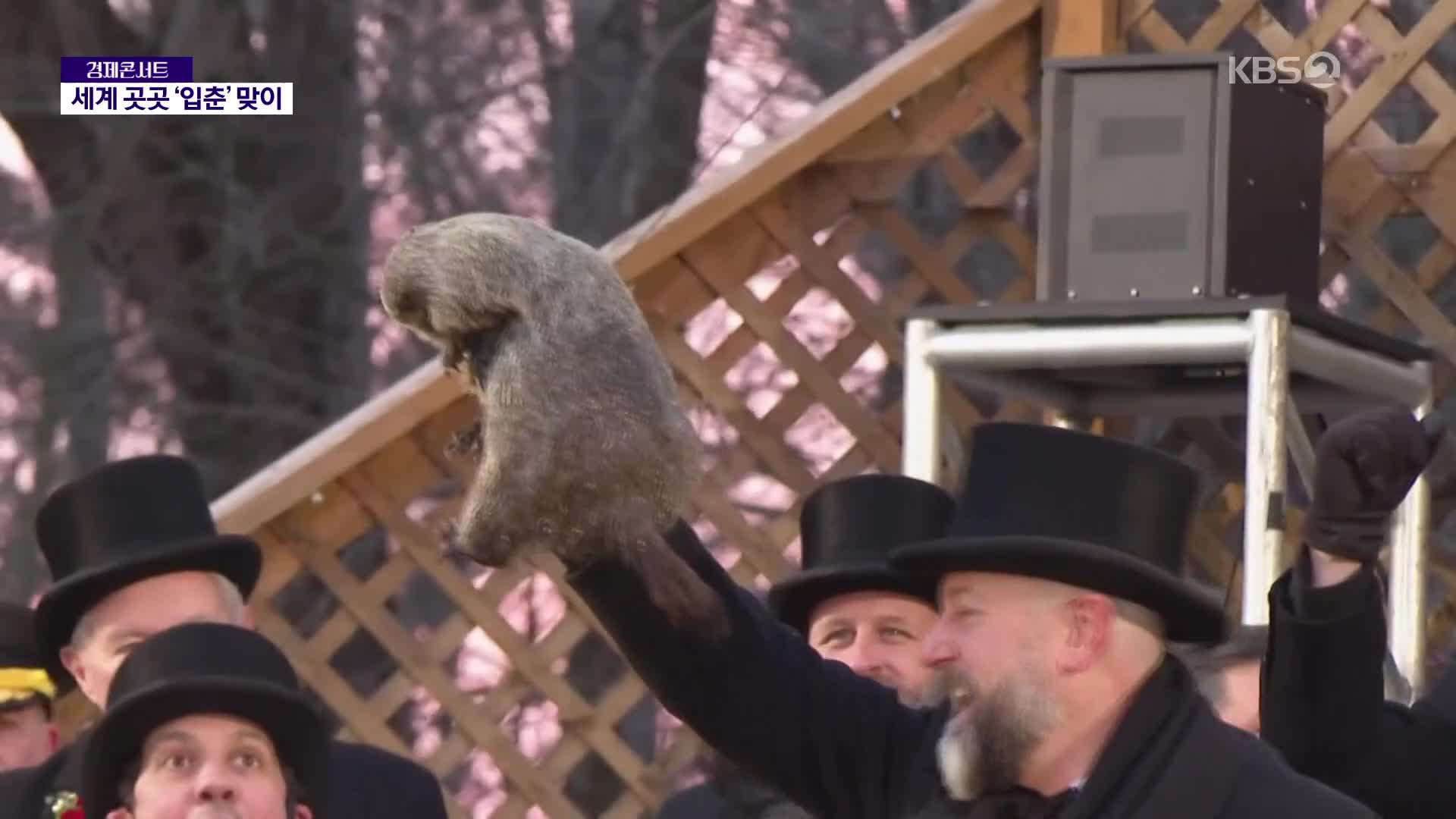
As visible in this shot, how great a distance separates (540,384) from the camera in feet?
12.9

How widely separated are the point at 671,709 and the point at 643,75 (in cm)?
567

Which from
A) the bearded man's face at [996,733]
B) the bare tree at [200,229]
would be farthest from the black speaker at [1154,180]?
the bare tree at [200,229]

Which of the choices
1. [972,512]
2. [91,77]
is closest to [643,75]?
[91,77]

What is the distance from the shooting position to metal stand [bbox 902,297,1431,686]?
6078mm

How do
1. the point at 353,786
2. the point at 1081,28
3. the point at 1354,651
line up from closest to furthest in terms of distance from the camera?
the point at 1354,651, the point at 353,786, the point at 1081,28

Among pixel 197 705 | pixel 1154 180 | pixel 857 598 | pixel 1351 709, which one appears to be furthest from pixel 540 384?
pixel 1154 180

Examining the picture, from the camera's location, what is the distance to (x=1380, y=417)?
4227mm

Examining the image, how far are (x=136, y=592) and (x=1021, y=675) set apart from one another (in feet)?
5.27

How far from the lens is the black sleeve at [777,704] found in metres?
4.17

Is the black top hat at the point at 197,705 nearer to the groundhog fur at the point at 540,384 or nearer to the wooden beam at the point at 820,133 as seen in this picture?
the groundhog fur at the point at 540,384

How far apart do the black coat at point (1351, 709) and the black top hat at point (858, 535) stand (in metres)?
A: 0.87

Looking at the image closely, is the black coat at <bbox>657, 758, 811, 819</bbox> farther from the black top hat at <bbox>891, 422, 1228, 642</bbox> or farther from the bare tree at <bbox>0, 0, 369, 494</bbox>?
the bare tree at <bbox>0, 0, 369, 494</bbox>

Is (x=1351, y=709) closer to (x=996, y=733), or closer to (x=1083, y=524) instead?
(x=1083, y=524)

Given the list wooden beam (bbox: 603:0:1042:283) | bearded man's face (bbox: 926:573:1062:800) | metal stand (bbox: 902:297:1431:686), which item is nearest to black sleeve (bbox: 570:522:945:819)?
bearded man's face (bbox: 926:573:1062:800)
